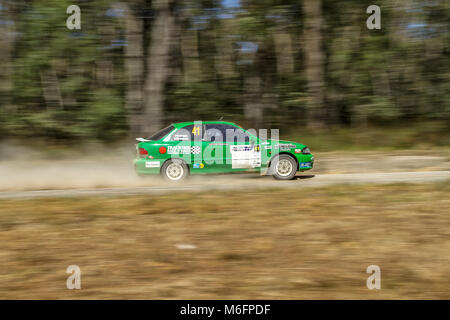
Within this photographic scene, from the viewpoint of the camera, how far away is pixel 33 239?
7512mm

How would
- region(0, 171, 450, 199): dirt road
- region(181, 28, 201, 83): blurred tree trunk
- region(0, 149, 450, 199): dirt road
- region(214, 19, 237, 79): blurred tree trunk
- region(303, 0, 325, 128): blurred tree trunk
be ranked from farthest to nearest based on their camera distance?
region(181, 28, 201, 83): blurred tree trunk
region(214, 19, 237, 79): blurred tree trunk
region(303, 0, 325, 128): blurred tree trunk
region(0, 149, 450, 199): dirt road
region(0, 171, 450, 199): dirt road

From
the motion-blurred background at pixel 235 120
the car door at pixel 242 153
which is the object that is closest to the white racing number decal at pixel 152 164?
the motion-blurred background at pixel 235 120

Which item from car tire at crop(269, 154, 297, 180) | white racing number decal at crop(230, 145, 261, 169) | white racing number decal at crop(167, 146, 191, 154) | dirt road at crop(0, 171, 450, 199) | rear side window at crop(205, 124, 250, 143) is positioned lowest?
dirt road at crop(0, 171, 450, 199)

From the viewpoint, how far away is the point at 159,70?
18.2 metres

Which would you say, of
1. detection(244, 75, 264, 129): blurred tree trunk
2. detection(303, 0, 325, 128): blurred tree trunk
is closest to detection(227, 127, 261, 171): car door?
detection(303, 0, 325, 128): blurred tree trunk

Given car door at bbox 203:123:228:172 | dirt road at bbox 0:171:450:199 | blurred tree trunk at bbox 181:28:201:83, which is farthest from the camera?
blurred tree trunk at bbox 181:28:201:83

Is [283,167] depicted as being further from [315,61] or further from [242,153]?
[315,61]

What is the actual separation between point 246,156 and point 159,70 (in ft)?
22.5

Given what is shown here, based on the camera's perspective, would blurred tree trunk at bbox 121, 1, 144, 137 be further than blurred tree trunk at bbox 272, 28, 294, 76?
No

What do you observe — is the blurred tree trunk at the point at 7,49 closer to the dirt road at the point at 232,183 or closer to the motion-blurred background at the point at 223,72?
the motion-blurred background at the point at 223,72

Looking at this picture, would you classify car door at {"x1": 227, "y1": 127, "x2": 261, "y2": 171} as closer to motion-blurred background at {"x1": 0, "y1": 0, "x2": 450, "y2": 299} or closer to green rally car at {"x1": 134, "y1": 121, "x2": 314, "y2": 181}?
green rally car at {"x1": 134, "y1": 121, "x2": 314, "y2": 181}

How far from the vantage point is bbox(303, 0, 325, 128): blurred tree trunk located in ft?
68.2

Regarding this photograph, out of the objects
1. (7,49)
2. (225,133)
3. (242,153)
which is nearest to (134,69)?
(7,49)

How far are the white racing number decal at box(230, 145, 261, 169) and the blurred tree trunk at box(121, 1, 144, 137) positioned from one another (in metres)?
6.29
